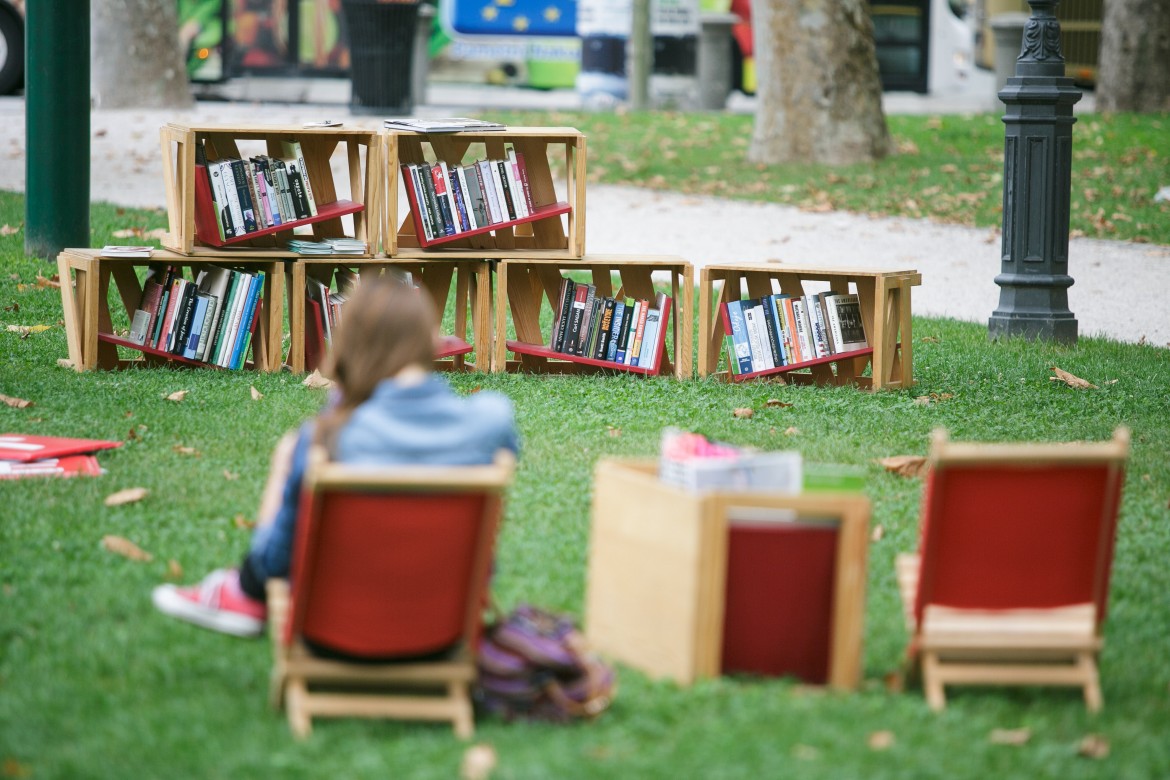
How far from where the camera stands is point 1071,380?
8.33 metres

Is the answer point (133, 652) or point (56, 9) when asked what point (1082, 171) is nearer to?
point (56, 9)

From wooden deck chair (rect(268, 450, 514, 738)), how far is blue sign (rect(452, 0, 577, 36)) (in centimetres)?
2236

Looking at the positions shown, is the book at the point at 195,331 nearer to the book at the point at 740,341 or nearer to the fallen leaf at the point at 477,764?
the book at the point at 740,341

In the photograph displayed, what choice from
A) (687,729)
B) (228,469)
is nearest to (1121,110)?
(228,469)

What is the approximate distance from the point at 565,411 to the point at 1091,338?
403cm

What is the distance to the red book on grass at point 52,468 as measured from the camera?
19.5ft

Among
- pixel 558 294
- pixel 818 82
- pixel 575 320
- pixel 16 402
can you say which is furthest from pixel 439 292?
pixel 818 82

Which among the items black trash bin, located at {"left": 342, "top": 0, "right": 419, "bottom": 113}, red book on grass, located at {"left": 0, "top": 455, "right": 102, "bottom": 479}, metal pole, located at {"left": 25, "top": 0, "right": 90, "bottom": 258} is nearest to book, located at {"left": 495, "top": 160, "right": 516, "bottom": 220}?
red book on grass, located at {"left": 0, "top": 455, "right": 102, "bottom": 479}

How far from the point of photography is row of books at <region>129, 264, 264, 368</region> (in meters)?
8.12

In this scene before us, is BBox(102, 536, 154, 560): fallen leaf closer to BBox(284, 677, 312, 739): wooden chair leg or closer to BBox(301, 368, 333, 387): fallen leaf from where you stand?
BBox(284, 677, 312, 739): wooden chair leg

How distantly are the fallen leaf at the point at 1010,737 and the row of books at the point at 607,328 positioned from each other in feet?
15.3

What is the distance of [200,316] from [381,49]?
13081 mm

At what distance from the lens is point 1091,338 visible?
32.2 ft

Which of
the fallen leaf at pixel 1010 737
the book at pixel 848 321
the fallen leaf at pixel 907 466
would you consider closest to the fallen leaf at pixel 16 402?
the fallen leaf at pixel 907 466
